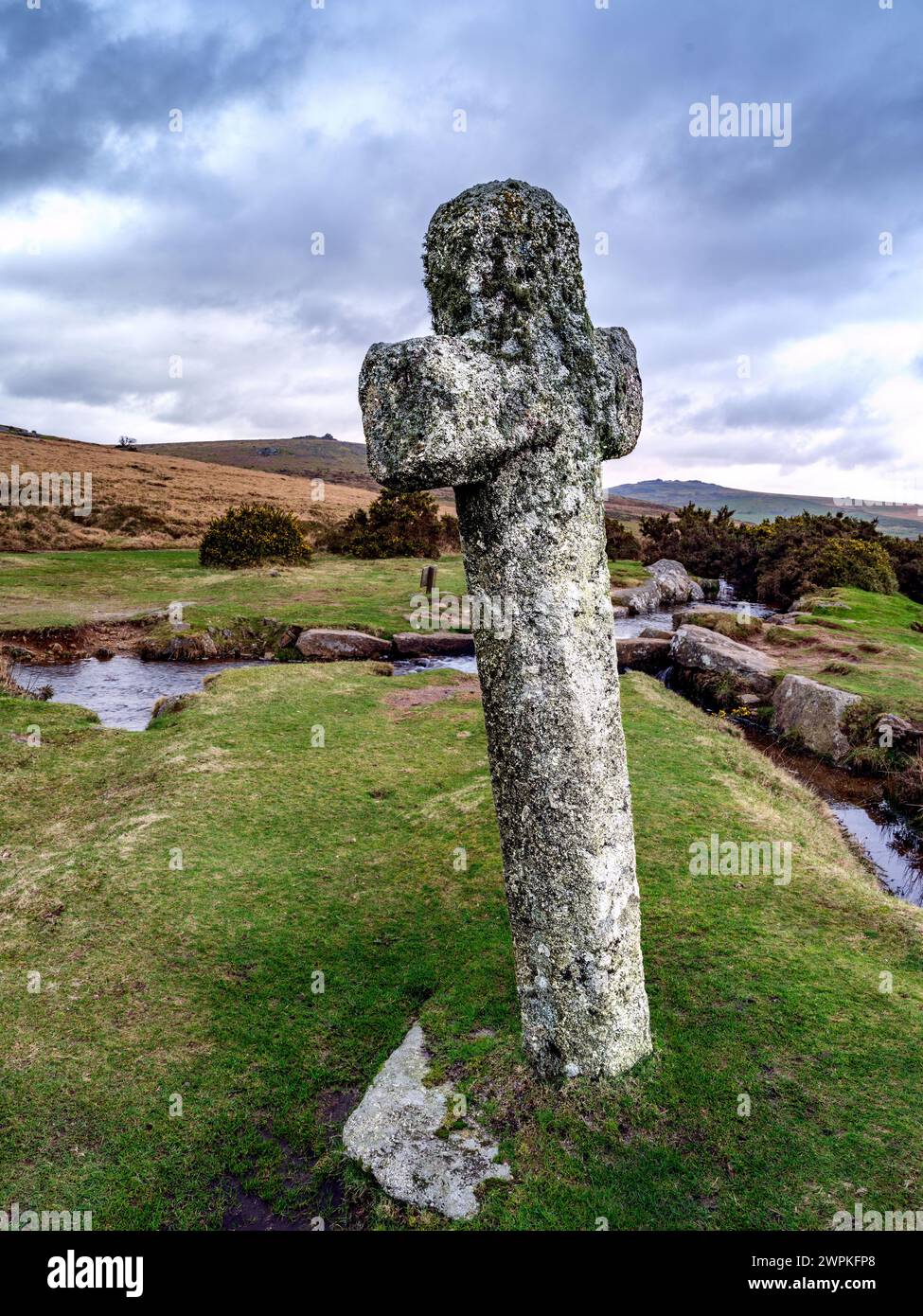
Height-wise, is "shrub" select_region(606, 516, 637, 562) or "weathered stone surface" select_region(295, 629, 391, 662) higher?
"shrub" select_region(606, 516, 637, 562)

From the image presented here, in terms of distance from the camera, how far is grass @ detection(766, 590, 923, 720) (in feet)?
60.9

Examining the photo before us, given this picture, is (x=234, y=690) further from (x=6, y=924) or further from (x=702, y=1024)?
(x=702, y=1024)

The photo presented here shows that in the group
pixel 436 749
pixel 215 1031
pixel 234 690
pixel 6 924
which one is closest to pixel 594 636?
pixel 215 1031

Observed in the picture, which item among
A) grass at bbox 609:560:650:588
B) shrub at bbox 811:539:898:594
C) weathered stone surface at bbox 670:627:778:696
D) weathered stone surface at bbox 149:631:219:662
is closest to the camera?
weathered stone surface at bbox 670:627:778:696

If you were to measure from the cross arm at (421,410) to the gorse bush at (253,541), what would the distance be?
34386 millimetres

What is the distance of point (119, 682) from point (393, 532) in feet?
92.9

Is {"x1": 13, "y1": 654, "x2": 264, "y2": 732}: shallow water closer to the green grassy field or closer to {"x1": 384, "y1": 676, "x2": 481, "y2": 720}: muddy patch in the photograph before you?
the green grassy field

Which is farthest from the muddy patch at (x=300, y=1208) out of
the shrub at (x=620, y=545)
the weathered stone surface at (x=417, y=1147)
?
the shrub at (x=620, y=545)

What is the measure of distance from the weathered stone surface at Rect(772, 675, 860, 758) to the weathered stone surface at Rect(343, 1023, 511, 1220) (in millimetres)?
13700

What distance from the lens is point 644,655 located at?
76.3 feet

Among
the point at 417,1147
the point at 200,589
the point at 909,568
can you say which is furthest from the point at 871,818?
the point at 909,568

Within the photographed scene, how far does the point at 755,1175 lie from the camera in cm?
459

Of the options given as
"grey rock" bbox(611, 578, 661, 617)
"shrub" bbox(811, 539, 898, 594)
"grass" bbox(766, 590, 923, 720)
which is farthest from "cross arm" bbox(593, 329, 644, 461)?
"shrub" bbox(811, 539, 898, 594)

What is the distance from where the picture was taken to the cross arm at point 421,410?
387 cm
